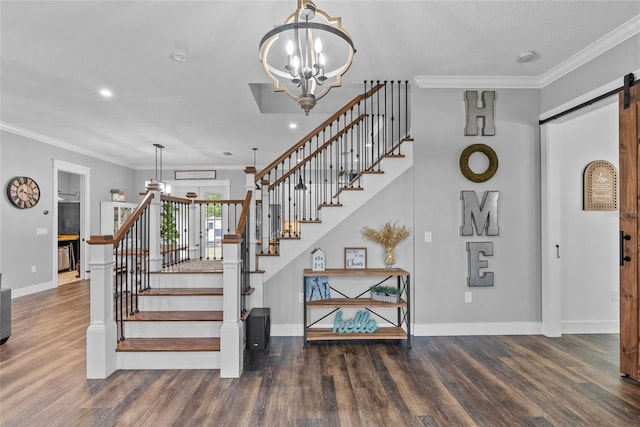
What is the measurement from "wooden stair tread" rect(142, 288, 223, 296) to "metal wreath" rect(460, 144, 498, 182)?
3.01 metres

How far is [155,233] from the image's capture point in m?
4.12

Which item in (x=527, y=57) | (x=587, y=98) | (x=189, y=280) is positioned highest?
(x=527, y=57)

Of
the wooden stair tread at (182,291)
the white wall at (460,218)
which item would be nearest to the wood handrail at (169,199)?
the wooden stair tread at (182,291)

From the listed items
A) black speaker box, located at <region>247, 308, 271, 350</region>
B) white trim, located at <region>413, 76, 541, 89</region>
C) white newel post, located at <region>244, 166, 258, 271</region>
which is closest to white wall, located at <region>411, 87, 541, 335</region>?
white trim, located at <region>413, 76, 541, 89</region>

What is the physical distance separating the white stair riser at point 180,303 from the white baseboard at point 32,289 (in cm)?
382

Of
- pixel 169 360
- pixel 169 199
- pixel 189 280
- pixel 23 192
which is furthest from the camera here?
pixel 23 192

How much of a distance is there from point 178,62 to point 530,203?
411cm

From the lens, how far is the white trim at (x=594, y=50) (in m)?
2.86

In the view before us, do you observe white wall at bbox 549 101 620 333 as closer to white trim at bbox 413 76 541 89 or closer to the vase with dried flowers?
white trim at bbox 413 76 541 89

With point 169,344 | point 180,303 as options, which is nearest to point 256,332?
point 169,344

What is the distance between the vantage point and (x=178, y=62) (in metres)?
3.48

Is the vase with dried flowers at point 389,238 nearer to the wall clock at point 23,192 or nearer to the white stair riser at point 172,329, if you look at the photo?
the white stair riser at point 172,329

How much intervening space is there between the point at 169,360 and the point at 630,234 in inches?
158

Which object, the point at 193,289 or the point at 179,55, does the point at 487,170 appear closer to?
the point at 179,55
